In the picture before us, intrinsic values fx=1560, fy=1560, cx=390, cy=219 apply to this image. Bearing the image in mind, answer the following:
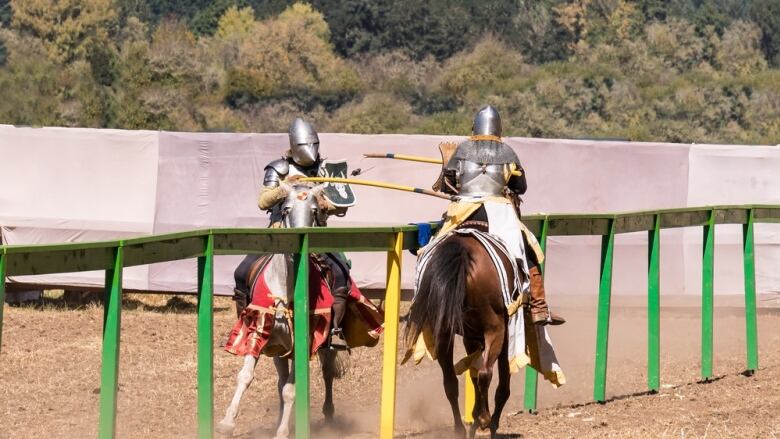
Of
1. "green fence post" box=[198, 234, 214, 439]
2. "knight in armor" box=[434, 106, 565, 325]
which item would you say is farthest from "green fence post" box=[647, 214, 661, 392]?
"green fence post" box=[198, 234, 214, 439]

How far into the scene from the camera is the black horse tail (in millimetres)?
8781

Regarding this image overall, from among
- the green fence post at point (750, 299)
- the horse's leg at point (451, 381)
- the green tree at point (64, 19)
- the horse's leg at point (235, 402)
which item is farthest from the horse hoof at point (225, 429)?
the green tree at point (64, 19)

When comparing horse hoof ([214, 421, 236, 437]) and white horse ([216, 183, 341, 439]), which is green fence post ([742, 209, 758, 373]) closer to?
white horse ([216, 183, 341, 439])

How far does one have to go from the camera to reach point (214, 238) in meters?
7.65

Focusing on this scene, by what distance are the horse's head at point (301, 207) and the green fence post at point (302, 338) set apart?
4.70ft

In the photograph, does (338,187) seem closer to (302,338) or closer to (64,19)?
(302,338)

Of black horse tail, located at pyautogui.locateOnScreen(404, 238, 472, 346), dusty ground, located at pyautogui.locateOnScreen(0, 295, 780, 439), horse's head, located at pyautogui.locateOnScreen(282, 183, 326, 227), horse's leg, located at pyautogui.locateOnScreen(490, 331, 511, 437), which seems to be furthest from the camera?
dusty ground, located at pyautogui.locateOnScreen(0, 295, 780, 439)

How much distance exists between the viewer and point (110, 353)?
6754 millimetres

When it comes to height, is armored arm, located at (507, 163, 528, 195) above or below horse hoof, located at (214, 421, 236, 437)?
above

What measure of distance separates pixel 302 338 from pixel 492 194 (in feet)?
5.65

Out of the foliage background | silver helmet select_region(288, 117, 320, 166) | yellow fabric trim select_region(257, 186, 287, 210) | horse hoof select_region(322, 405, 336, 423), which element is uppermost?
the foliage background

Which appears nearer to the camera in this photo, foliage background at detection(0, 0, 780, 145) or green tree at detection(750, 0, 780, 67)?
foliage background at detection(0, 0, 780, 145)

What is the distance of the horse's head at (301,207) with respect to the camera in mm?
9750

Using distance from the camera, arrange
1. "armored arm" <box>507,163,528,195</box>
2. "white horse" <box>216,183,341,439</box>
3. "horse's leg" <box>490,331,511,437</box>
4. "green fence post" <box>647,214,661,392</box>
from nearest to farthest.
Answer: "horse's leg" <box>490,331,511,437</box>
"white horse" <box>216,183,341,439</box>
"armored arm" <box>507,163,528,195</box>
"green fence post" <box>647,214,661,392</box>
